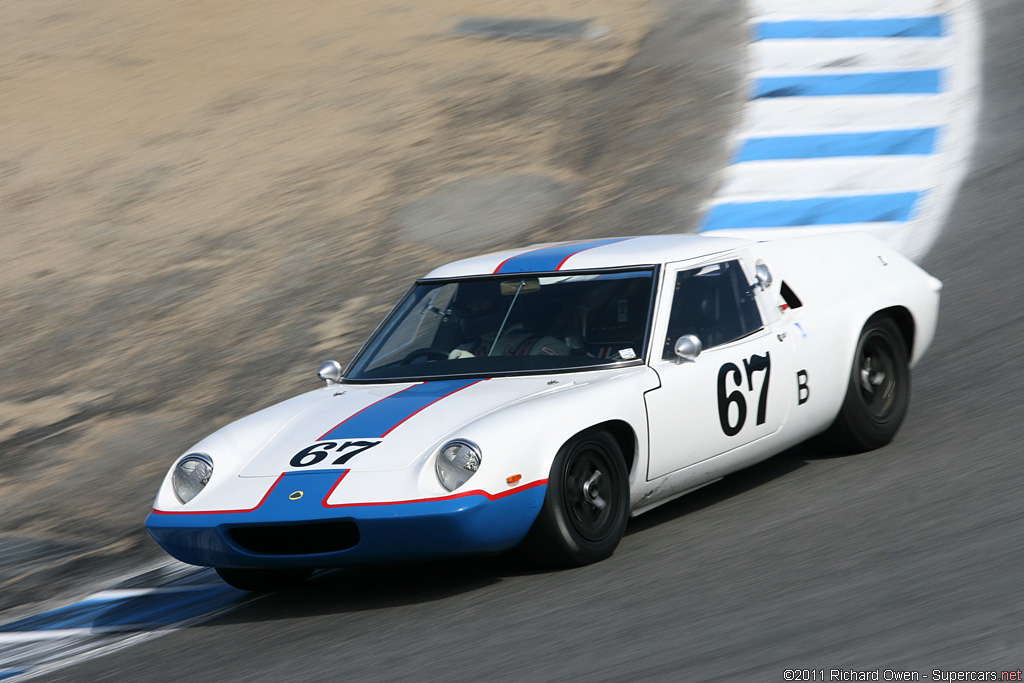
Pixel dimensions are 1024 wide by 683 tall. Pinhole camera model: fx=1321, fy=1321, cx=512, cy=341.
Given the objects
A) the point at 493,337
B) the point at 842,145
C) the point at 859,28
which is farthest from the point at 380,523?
the point at 859,28

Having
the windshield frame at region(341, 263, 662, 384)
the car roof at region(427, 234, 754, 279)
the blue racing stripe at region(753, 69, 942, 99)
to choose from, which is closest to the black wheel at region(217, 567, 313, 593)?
the windshield frame at region(341, 263, 662, 384)

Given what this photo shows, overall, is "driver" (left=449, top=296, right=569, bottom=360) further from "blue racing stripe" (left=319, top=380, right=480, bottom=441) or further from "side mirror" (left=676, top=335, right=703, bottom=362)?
"side mirror" (left=676, top=335, right=703, bottom=362)

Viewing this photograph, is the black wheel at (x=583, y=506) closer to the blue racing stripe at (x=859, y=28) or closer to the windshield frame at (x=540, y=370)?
the windshield frame at (x=540, y=370)

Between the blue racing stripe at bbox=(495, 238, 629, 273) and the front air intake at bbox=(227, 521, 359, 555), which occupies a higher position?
the blue racing stripe at bbox=(495, 238, 629, 273)

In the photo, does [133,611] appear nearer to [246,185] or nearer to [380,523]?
[380,523]

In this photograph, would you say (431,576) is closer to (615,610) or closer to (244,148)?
(615,610)

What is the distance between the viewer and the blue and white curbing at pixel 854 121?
35.2 feet

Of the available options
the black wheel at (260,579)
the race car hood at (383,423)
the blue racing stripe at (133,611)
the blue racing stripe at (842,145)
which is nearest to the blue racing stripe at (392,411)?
the race car hood at (383,423)

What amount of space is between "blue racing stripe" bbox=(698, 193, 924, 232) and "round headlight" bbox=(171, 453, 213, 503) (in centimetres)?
589

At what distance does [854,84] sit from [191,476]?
9747 mm

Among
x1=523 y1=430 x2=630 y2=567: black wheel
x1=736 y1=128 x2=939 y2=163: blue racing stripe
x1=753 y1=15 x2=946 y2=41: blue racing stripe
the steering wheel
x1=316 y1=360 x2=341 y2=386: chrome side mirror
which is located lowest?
x1=523 y1=430 x2=630 y2=567: black wheel

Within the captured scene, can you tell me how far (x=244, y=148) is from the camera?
547 inches

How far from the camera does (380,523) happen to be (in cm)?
496

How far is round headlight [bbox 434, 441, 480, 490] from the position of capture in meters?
5.00
